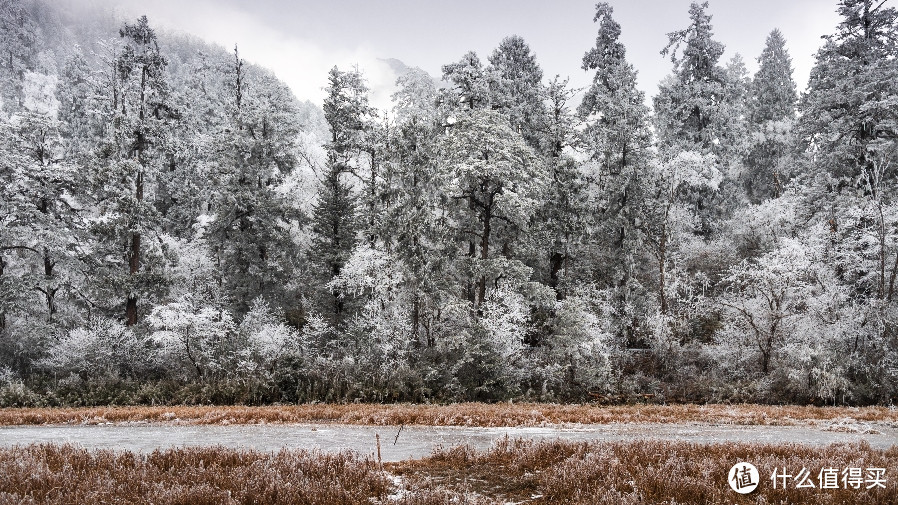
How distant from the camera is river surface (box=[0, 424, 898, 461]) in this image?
9938mm

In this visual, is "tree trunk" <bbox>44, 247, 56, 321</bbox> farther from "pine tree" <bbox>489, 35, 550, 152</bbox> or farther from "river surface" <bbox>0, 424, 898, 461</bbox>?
"pine tree" <bbox>489, 35, 550, 152</bbox>

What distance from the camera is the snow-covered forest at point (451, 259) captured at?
23458 millimetres

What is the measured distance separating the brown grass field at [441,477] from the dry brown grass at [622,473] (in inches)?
0.7

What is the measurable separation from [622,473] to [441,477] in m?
2.33

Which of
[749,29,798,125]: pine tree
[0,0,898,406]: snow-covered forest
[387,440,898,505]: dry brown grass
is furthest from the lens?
[749,29,798,125]: pine tree

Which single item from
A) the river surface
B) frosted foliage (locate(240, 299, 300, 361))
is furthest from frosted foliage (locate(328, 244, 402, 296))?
the river surface

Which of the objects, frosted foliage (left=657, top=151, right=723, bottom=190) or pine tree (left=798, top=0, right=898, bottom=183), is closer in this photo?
pine tree (left=798, top=0, right=898, bottom=183)

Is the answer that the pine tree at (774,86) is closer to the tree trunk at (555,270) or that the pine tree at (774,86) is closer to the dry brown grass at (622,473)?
the tree trunk at (555,270)

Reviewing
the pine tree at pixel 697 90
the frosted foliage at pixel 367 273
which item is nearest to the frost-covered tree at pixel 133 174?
the frosted foliage at pixel 367 273

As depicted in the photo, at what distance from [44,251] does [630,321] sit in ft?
106

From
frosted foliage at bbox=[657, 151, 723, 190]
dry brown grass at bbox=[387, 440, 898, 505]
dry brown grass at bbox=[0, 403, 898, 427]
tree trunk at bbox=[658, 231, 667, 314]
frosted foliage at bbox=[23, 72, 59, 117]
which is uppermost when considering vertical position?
frosted foliage at bbox=[23, 72, 59, 117]

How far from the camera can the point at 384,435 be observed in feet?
36.7

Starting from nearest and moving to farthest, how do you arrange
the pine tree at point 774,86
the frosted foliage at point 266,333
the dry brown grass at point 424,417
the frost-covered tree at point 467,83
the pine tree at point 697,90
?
Result: 1. the dry brown grass at point 424,417
2. the frosted foliage at point 266,333
3. the frost-covered tree at point 467,83
4. the pine tree at point 697,90
5. the pine tree at point 774,86

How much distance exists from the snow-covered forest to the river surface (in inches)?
331
